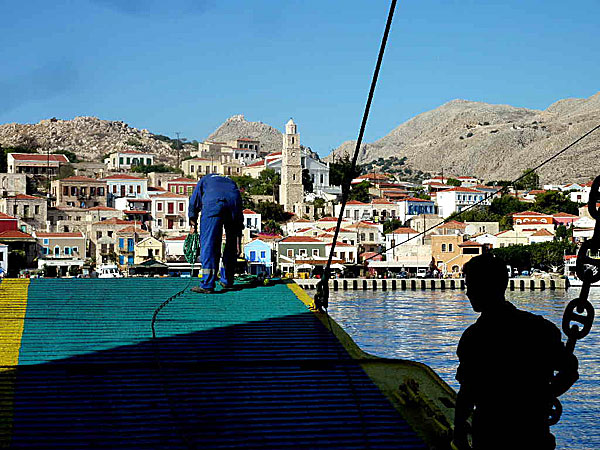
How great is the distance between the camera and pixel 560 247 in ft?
231

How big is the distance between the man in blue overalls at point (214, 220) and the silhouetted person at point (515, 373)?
10075 millimetres

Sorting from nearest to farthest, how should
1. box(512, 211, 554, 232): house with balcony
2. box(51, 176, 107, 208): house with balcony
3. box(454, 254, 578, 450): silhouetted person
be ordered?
box(454, 254, 578, 450): silhouetted person < box(512, 211, 554, 232): house with balcony < box(51, 176, 107, 208): house with balcony

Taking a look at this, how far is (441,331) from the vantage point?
3372cm

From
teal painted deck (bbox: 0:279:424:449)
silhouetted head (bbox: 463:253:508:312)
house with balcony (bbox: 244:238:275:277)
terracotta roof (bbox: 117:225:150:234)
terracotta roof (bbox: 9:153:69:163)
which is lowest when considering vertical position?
house with balcony (bbox: 244:238:275:277)

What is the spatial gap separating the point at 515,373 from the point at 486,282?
Answer: 0.41 m

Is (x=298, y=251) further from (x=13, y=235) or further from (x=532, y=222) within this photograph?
(x=532, y=222)

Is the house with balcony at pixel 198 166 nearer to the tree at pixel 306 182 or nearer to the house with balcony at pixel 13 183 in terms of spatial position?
the tree at pixel 306 182

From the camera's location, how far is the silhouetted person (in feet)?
13.4

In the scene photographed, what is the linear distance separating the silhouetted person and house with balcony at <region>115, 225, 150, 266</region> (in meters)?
72.0

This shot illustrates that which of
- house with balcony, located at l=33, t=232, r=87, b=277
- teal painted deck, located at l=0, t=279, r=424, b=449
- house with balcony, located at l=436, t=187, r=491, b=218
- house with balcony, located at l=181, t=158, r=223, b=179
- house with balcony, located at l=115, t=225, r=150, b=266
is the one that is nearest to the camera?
teal painted deck, located at l=0, t=279, r=424, b=449

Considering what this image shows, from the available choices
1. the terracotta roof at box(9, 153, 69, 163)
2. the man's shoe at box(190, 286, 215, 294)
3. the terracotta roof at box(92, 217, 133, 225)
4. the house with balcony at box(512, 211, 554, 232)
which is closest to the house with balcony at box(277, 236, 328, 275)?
the terracotta roof at box(92, 217, 133, 225)

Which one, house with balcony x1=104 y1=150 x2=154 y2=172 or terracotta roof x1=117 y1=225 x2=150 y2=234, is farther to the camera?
house with balcony x1=104 y1=150 x2=154 y2=172

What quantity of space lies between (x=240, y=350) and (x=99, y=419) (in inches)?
111

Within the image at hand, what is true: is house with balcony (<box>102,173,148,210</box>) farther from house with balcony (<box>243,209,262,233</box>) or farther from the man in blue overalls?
the man in blue overalls
